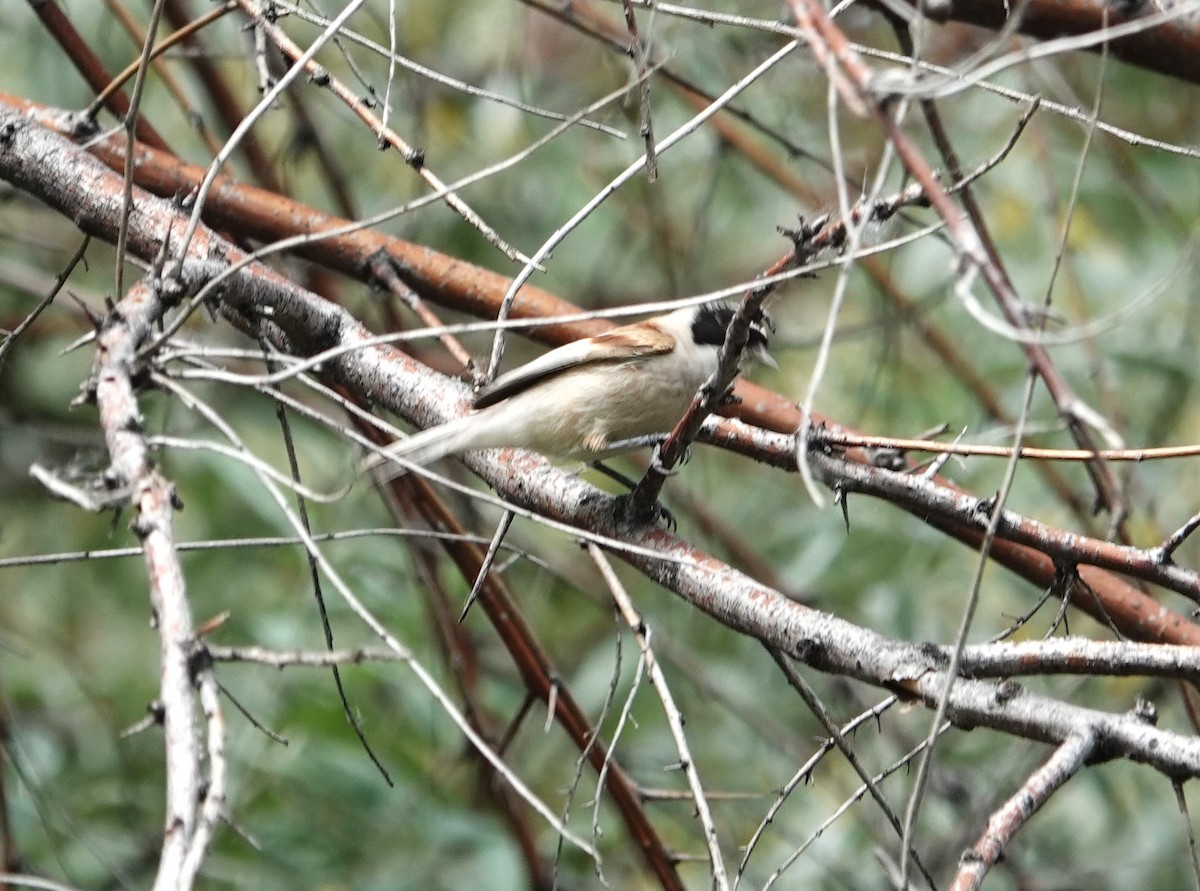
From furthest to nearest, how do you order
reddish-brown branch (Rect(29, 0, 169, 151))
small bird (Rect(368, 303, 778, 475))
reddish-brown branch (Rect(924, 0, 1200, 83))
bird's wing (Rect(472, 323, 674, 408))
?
1. reddish-brown branch (Rect(29, 0, 169, 151))
2. reddish-brown branch (Rect(924, 0, 1200, 83))
3. bird's wing (Rect(472, 323, 674, 408))
4. small bird (Rect(368, 303, 778, 475))

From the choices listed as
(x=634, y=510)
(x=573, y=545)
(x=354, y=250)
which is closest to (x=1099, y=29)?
(x=634, y=510)

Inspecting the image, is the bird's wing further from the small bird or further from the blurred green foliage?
the blurred green foliage

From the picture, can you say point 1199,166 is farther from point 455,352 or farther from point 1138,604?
point 455,352

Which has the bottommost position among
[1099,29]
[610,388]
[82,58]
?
[610,388]

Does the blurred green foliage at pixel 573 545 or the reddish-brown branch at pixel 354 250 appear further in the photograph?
the blurred green foliage at pixel 573 545

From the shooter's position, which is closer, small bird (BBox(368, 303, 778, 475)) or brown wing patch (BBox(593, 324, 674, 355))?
small bird (BBox(368, 303, 778, 475))

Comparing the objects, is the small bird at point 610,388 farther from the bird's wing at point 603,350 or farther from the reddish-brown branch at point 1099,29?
the reddish-brown branch at point 1099,29

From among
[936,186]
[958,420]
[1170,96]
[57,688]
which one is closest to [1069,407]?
[936,186]

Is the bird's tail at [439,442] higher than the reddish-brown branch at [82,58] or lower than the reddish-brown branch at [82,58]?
lower

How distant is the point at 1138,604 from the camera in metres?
2.95

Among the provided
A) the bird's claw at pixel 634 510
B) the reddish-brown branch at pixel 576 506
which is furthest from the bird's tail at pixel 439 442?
the bird's claw at pixel 634 510

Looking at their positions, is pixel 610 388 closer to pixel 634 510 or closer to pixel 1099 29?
pixel 634 510

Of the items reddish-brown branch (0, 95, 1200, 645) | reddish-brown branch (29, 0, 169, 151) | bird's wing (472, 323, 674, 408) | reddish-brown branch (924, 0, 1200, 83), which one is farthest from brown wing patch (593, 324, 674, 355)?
reddish-brown branch (29, 0, 169, 151)

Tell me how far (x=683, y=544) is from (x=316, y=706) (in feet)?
5.91
